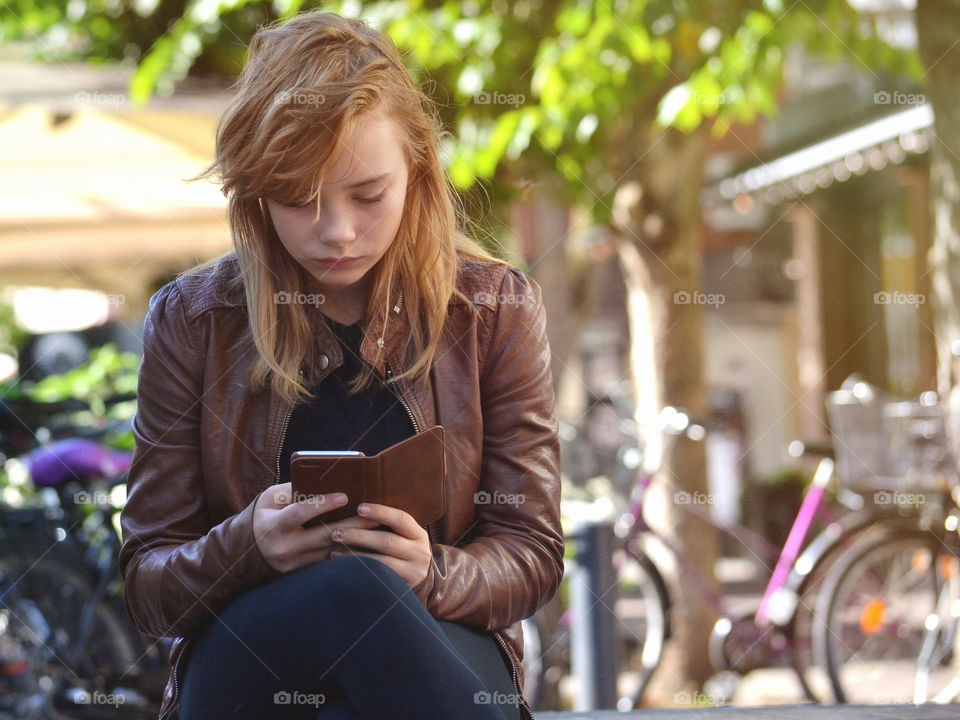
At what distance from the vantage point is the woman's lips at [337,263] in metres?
1.80

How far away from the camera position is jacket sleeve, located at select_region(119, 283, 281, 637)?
1.68m

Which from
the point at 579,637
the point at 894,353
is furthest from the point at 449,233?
the point at 894,353

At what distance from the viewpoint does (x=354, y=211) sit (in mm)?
1788

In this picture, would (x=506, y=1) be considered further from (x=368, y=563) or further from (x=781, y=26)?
(x=368, y=563)

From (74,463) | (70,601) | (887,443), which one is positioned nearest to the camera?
(74,463)

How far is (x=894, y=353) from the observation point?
727cm

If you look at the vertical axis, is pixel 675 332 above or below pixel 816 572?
above

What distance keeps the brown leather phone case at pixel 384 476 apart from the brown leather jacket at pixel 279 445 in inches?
5.2

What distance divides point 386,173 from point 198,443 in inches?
19.7

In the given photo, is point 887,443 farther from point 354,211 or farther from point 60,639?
point 354,211

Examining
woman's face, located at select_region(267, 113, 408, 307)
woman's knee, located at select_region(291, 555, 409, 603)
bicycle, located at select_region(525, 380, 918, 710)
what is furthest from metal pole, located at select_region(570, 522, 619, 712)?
woman's knee, located at select_region(291, 555, 409, 603)

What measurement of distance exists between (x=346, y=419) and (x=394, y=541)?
11.7 inches

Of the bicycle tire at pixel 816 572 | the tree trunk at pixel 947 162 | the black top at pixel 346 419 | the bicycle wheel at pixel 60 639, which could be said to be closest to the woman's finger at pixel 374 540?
the black top at pixel 346 419

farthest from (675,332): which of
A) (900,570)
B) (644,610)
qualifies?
(900,570)
